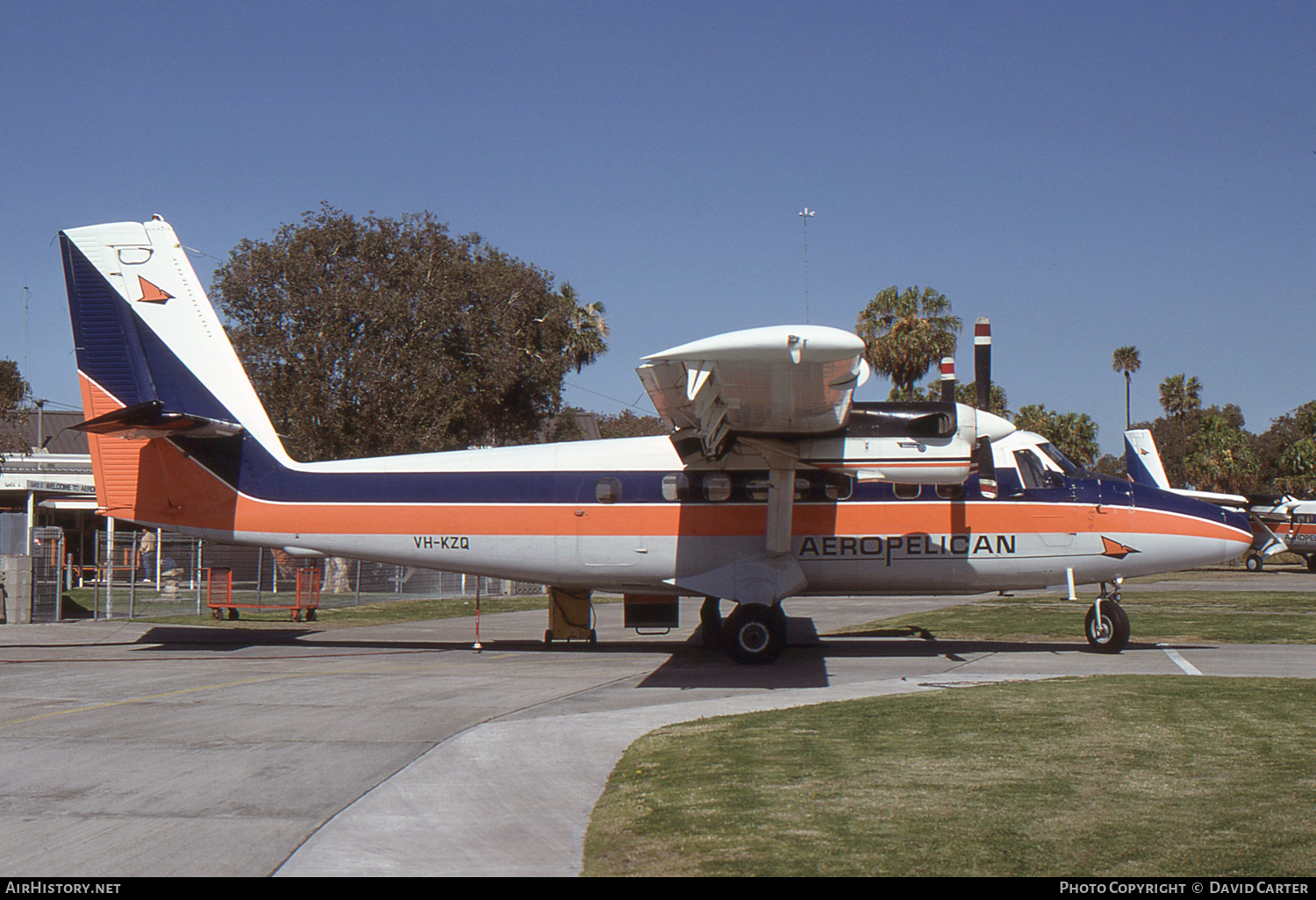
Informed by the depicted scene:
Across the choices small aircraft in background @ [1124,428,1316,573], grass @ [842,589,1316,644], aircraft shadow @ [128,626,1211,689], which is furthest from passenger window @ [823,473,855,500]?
small aircraft in background @ [1124,428,1316,573]

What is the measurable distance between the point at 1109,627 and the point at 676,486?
6.52 meters

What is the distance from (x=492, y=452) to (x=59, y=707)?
6.65 metres

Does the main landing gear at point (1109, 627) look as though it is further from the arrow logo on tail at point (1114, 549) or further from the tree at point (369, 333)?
the tree at point (369, 333)

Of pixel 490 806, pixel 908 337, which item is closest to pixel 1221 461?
pixel 908 337

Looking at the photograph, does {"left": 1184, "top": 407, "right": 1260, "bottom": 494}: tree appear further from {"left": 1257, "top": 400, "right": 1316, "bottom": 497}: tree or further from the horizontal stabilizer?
the horizontal stabilizer

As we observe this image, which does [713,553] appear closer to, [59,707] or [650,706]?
[650,706]

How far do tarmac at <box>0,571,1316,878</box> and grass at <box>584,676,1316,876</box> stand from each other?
551mm

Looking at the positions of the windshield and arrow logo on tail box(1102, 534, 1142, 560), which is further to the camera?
the windshield

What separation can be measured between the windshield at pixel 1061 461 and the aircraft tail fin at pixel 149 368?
1162 centimetres

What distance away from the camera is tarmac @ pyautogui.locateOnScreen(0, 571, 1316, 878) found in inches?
217

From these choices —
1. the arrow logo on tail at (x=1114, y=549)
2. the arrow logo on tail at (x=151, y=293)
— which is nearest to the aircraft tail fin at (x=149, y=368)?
the arrow logo on tail at (x=151, y=293)

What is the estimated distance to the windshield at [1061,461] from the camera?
14.7m

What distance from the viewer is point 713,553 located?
565 inches

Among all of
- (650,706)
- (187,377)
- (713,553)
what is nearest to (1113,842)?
(650,706)
